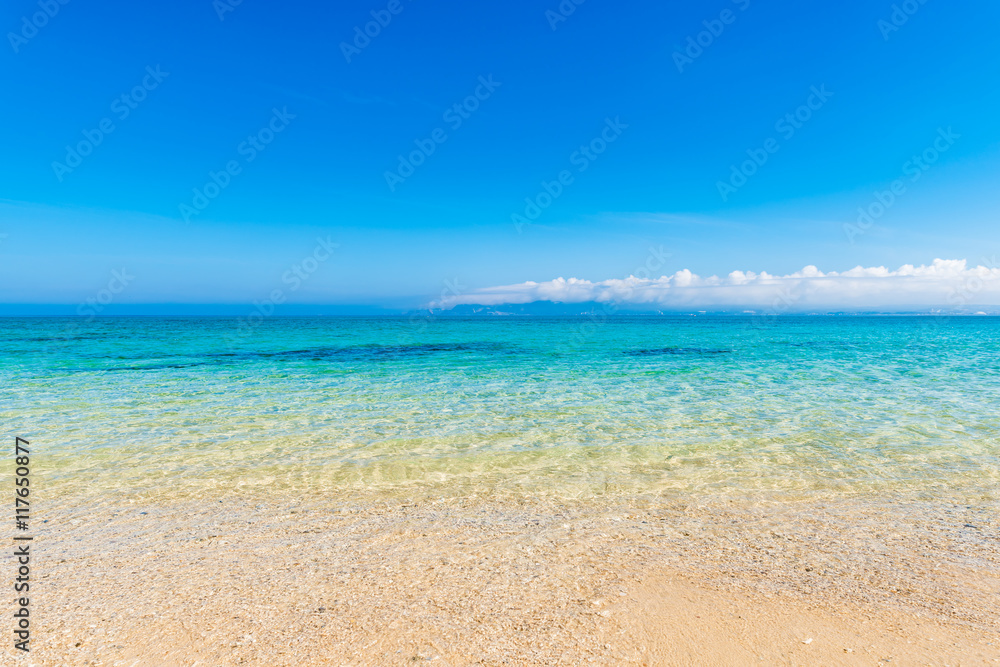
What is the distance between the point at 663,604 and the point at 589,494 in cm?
290

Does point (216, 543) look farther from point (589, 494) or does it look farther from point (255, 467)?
point (589, 494)

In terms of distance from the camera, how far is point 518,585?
4629 mm

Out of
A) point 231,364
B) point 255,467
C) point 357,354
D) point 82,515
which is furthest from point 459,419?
point 357,354

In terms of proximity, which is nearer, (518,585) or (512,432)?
(518,585)

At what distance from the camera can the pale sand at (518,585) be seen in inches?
146

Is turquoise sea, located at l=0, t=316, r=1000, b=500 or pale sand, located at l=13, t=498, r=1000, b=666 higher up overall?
pale sand, located at l=13, t=498, r=1000, b=666

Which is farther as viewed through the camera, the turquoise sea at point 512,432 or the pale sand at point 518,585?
the turquoise sea at point 512,432

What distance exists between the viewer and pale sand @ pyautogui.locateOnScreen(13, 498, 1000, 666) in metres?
3.72

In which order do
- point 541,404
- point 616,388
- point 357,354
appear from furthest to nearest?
point 357,354, point 616,388, point 541,404

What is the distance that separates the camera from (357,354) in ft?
104

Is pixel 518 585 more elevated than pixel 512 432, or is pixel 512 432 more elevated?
pixel 518 585

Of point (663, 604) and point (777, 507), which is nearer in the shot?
point (663, 604)

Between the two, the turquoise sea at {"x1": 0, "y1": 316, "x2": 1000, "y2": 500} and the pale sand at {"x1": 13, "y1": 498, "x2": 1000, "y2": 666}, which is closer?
the pale sand at {"x1": 13, "y1": 498, "x2": 1000, "y2": 666}

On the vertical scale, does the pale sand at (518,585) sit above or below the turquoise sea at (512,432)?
above
